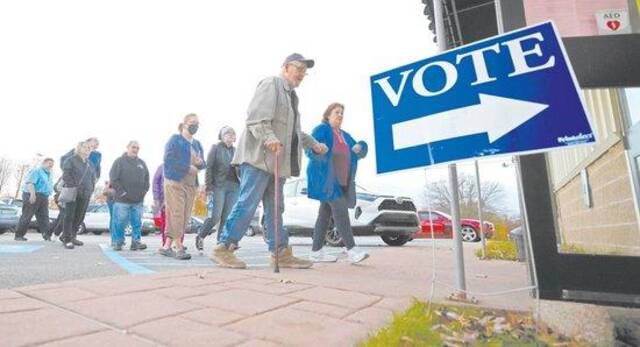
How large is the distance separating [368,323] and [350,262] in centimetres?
259

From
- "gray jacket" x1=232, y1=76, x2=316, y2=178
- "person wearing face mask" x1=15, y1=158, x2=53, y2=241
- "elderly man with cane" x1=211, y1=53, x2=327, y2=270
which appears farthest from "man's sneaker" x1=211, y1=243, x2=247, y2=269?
"person wearing face mask" x1=15, y1=158, x2=53, y2=241

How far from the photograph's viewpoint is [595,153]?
13.3ft

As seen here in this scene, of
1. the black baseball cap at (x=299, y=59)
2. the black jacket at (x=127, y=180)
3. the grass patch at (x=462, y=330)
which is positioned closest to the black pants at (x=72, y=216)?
the black jacket at (x=127, y=180)

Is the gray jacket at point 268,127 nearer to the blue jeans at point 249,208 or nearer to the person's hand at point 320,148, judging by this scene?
the blue jeans at point 249,208

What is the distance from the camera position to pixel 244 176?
3.76 meters

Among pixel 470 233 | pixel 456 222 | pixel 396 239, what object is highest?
pixel 456 222

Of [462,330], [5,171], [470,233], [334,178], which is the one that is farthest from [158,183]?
[5,171]

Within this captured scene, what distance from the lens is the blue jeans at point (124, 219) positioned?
6.21 meters

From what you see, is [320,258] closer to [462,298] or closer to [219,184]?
[219,184]

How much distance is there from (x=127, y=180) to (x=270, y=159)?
3.50 metres

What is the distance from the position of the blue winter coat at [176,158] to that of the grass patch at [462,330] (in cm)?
398

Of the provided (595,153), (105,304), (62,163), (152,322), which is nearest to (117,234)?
(62,163)

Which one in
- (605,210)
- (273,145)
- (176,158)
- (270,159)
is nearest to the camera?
(273,145)

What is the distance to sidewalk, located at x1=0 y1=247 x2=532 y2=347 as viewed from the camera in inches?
61.1
